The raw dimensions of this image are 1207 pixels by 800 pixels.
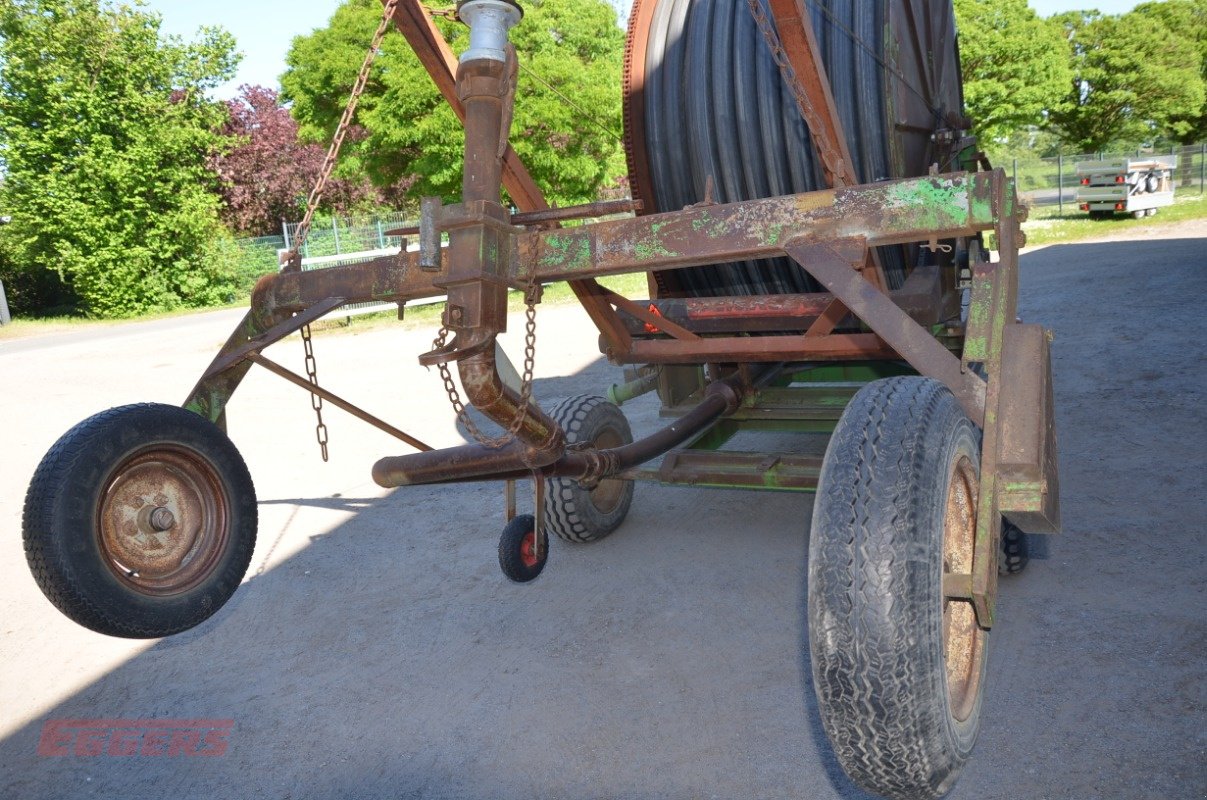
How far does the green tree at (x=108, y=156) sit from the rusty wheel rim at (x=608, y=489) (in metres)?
24.6

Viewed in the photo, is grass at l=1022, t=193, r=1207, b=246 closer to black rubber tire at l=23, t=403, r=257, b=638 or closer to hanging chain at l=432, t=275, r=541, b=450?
hanging chain at l=432, t=275, r=541, b=450

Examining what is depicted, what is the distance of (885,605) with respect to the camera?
216cm

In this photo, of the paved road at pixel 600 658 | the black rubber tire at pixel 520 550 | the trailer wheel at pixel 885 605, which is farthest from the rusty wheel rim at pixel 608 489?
the trailer wheel at pixel 885 605

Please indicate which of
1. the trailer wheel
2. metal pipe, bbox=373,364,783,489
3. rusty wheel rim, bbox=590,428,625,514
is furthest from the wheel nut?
rusty wheel rim, bbox=590,428,625,514

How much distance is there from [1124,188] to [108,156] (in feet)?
85.7

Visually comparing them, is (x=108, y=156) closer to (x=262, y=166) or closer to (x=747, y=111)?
(x=262, y=166)

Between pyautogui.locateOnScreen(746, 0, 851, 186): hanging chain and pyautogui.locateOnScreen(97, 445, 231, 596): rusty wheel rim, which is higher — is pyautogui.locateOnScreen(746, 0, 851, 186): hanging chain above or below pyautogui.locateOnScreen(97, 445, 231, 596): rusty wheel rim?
above

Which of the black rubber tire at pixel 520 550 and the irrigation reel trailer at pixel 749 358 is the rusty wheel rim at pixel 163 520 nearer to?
the irrigation reel trailer at pixel 749 358

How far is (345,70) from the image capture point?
845 inches

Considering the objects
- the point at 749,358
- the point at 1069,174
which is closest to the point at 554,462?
the point at 749,358

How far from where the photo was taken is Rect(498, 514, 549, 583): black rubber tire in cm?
437

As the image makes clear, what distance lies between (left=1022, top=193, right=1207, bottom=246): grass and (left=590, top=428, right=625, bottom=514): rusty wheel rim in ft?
53.1

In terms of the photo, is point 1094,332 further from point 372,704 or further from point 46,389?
point 46,389

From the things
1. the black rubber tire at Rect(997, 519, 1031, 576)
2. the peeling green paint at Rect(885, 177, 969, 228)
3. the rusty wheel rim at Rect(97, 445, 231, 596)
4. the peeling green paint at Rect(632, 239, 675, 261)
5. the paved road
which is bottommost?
the paved road
